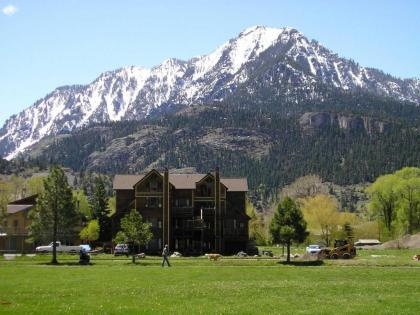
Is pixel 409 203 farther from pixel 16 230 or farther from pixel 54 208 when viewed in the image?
pixel 16 230

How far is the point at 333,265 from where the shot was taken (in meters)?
59.9

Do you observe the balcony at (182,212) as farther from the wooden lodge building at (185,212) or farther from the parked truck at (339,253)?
the parked truck at (339,253)

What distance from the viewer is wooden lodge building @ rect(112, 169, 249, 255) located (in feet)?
339

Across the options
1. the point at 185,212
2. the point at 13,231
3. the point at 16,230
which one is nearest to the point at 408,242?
the point at 185,212

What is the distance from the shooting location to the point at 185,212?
105 metres

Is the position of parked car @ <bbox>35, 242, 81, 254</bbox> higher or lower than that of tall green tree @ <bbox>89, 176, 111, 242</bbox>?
lower

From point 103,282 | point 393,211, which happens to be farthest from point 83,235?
point 103,282

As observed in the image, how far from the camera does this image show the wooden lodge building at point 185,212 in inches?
4070

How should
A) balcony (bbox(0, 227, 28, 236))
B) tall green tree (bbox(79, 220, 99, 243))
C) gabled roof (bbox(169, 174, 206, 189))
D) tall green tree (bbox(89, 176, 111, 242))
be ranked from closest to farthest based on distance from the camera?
gabled roof (bbox(169, 174, 206, 189)) → balcony (bbox(0, 227, 28, 236)) → tall green tree (bbox(79, 220, 99, 243)) → tall green tree (bbox(89, 176, 111, 242))

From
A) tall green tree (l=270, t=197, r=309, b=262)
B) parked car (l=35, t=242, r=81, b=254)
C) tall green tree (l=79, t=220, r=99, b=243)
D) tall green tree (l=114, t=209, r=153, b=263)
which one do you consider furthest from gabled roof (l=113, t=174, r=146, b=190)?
tall green tree (l=270, t=197, r=309, b=262)

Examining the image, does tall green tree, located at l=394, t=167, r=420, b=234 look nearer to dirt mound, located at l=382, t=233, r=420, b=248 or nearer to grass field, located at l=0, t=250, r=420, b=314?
dirt mound, located at l=382, t=233, r=420, b=248

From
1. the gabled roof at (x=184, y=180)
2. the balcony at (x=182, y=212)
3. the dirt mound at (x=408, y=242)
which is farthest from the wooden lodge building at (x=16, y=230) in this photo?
the dirt mound at (x=408, y=242)

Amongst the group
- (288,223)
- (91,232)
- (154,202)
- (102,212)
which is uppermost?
(154,202)

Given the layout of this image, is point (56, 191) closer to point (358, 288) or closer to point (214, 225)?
point (214, 225)
